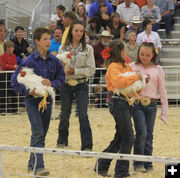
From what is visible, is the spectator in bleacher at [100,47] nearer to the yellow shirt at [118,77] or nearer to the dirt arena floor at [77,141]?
the dirt arena floor at [77,141]

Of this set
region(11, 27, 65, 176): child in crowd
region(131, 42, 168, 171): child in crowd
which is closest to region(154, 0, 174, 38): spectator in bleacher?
region(131, 42, 168, 171): child in crowd

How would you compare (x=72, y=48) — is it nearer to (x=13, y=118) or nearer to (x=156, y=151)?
(x=156, y=151)

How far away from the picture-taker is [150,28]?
1189 centimetres

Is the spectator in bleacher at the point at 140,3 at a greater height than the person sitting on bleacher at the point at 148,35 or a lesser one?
greater

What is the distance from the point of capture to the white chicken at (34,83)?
5590 millimetres

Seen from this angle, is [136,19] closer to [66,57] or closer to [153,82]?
[66,57]

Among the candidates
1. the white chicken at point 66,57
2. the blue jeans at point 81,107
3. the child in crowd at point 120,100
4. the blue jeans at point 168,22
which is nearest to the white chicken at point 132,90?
the child in crowd at point 120,100

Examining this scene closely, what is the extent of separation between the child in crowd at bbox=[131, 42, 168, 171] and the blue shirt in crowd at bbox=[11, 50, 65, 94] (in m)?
0.93

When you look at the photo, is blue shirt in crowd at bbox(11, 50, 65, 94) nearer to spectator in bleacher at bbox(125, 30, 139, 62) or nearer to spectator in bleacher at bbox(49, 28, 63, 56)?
spectator in bleacher at bbox(49, 28, 63, 56)

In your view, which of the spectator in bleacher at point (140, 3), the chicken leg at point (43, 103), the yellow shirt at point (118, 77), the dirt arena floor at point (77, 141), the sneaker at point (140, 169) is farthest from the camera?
the spectator in bleacher at point (140, 3)

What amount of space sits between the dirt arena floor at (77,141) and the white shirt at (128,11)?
3.45 meters

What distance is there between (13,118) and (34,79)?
14.4ft

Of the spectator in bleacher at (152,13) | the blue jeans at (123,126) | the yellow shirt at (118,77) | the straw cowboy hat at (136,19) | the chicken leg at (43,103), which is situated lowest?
the blue jeans at (123,126)

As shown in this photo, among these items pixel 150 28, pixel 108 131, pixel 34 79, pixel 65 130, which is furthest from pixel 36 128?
pixel 150 28
